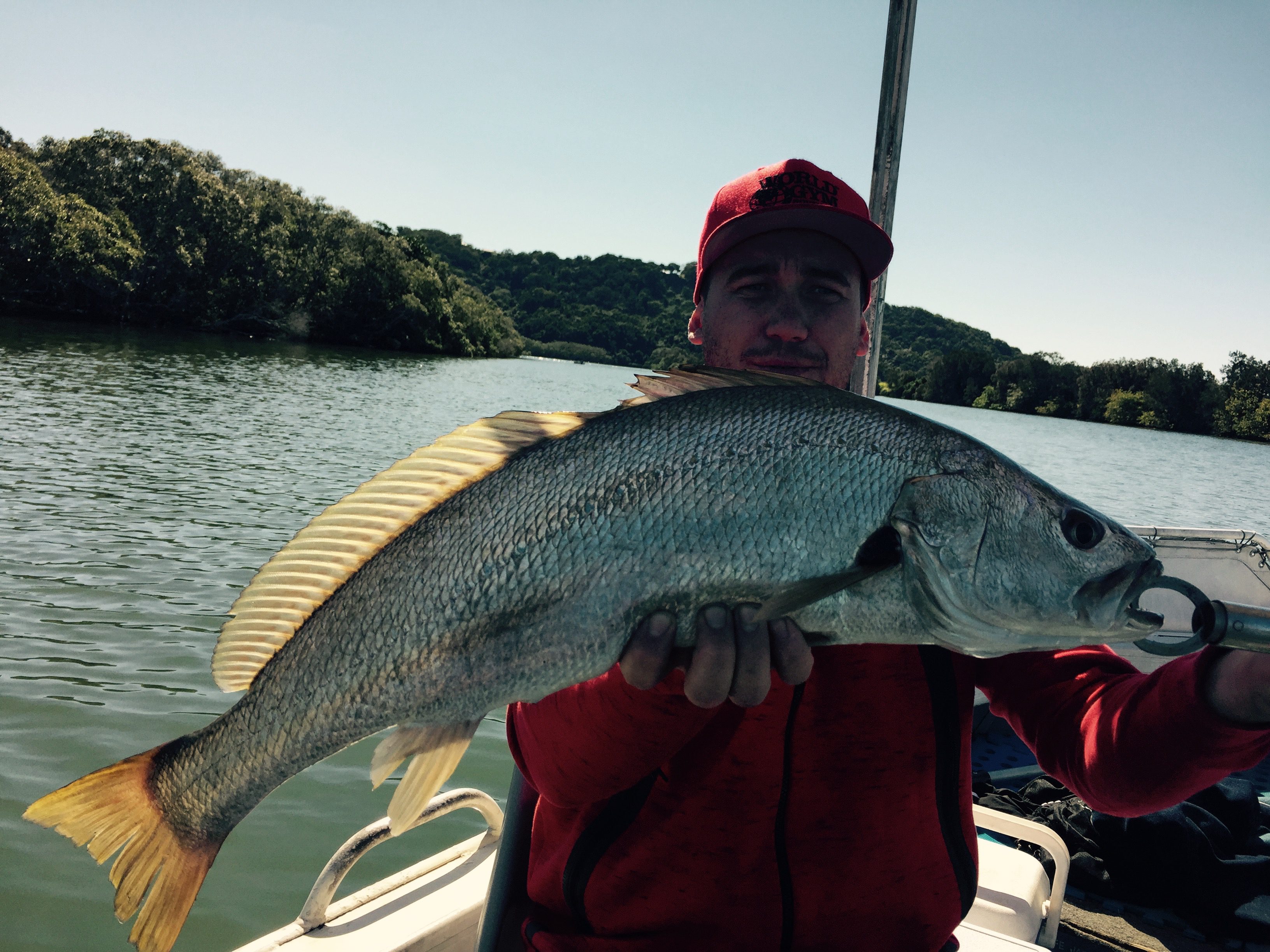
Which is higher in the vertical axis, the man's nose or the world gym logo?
the world gym logo

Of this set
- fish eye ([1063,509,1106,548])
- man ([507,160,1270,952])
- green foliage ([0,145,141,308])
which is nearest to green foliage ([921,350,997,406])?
green foliage ([0,145,141,308])

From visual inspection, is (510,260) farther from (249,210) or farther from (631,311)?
(249,210)

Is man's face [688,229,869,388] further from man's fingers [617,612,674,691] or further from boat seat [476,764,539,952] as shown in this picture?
boat seat [476,764,539,952]

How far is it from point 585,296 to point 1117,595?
143385mm

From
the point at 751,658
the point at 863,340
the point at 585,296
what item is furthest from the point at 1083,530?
the point at 585,296

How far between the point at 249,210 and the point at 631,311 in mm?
72565

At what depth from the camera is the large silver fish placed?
5.46ft

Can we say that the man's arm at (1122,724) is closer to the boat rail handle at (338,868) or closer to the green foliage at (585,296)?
the boat rail handle at (338,868)

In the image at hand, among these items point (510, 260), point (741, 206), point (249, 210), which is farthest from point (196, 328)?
point (510, 260)

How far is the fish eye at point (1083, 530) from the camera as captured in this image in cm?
169

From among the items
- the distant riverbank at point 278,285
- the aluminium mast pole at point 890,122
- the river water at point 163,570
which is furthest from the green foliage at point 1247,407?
the aluminium mast pole at point 890,122

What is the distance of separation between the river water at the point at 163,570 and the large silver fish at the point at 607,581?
3.47m

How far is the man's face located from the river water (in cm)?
446

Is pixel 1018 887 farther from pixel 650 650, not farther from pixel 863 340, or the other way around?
pixel 650 650
